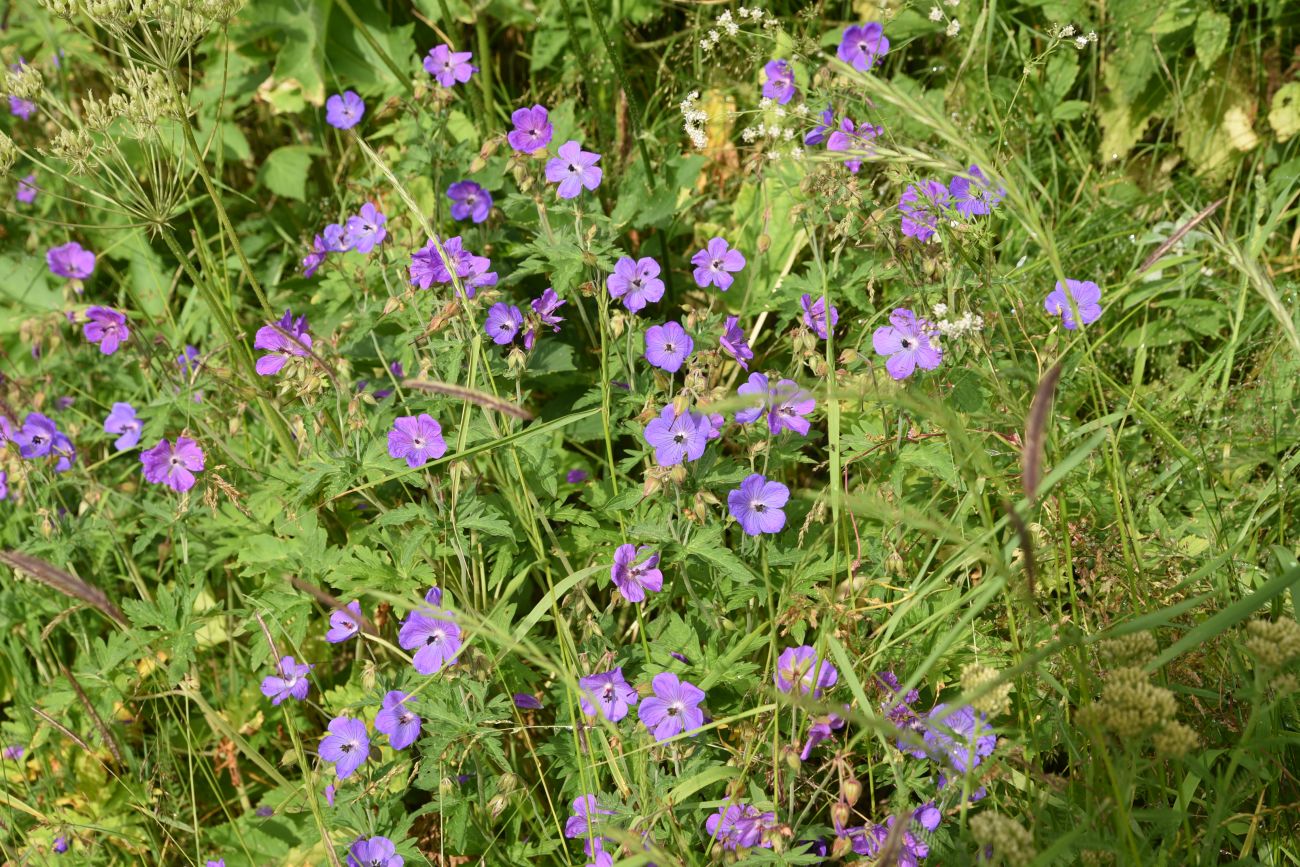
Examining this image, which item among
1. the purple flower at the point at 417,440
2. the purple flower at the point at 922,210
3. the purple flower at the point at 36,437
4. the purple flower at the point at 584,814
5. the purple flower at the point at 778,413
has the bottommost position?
the purple flower at the point at 584,814

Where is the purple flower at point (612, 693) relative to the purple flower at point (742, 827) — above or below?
above

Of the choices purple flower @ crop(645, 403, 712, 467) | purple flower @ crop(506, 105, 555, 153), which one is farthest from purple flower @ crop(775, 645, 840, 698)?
purple flower @ crop(506, 105, 555, 153)

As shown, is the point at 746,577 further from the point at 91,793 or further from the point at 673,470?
the point at 91,793

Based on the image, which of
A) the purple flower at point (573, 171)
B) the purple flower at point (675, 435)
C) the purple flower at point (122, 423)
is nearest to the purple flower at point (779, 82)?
the purple flower at point (573, 171)

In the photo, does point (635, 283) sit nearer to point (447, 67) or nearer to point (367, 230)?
point (367, 230)

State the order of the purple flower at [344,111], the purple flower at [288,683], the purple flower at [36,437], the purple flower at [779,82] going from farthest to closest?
the purple flower at [344,111] → the purple flower at [36,437] → the purple flower at [779,82] → the purple flower at [288,683]

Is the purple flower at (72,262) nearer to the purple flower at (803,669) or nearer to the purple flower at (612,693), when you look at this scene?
the purple flower at (612,693)

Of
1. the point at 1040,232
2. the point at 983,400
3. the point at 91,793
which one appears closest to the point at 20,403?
the point at 91,793
